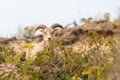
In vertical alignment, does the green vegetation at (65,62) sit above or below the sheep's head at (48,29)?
below

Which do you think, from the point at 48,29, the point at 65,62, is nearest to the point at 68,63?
the point at 65,62

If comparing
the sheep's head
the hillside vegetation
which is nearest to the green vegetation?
the hillside vegetation

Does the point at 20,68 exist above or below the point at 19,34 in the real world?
below

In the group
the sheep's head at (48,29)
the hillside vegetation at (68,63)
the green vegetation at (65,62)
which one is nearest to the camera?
the hillside vegetation at (68,63)

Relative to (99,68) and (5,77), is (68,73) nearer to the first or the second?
(5,77)

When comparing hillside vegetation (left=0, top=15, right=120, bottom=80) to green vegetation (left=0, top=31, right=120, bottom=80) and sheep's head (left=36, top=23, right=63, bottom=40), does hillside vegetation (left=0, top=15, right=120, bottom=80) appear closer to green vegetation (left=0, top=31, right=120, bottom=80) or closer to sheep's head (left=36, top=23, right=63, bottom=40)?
green vegetation (left=0, top=31, right=120, bottom=80)

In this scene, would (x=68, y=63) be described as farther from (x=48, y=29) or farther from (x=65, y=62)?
(x=48, y=29)

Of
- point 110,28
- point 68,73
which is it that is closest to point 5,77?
point 68,73

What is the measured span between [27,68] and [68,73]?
4.05 ft

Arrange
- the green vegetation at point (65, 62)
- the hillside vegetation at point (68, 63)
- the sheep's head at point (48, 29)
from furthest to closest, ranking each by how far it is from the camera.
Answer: the sheep's head at point (48, 29) < the green vegetation at point (65, 62) < the hillside vegetation at point (68, 63)

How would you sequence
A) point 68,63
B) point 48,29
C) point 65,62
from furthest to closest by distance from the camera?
point 48,29 → point 65,62 → point 68,63

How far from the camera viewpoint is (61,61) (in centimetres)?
932

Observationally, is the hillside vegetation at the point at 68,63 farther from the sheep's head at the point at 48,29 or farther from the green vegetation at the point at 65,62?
the sheep's head at the point at 48,29

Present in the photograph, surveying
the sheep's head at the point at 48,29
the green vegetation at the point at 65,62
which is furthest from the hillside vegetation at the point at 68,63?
the sheep's head at the point at 48,29
